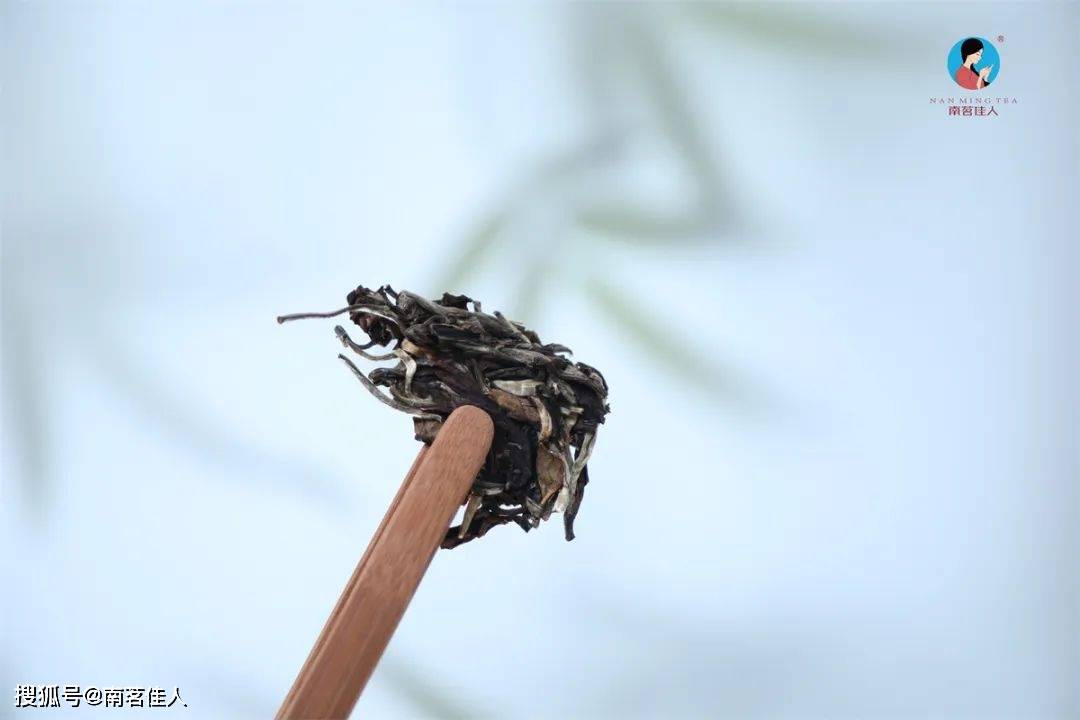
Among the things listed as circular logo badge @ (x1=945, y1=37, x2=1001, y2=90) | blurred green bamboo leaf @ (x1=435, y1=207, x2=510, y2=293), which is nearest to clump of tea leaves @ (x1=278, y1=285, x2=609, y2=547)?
blurred green bamboo leaf @ (x1=435, y1=207, x2=510, y2=293)

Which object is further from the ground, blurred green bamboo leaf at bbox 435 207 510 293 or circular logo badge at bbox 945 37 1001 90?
circular logo badge at bbox 945 37 1001 90

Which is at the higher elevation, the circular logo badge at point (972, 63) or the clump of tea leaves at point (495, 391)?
the circular logo badge at point (972, 63)

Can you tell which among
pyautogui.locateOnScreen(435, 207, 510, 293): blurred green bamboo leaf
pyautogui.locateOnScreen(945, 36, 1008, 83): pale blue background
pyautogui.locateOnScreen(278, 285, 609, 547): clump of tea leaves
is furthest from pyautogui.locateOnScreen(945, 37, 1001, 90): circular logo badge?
pyautogui.locateOnScreen(278, 285, 609, 547): clump of tea leaves

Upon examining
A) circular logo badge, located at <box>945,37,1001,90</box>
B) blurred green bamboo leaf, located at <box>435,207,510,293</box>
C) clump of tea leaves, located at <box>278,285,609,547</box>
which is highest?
circular logo badge, located at <box>945,37,1001,90</box>

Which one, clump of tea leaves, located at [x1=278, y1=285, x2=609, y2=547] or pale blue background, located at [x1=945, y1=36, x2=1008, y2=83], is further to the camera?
pale blue background, located at [x1=945, y1=36, x2=1008, y2=83]

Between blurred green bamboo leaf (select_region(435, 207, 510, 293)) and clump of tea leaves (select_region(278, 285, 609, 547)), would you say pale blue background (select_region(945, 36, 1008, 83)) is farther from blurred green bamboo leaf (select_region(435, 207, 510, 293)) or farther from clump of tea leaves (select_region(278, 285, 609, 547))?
clump of tea leaves (select_region(278, 285, 609, 547))

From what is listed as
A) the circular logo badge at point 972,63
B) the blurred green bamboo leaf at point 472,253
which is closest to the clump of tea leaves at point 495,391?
the blurred green bamboo leaf at point 472,253

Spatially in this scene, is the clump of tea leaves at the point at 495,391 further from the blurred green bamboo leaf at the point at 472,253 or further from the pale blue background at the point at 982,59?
the pale blue background at the point at 982,59
